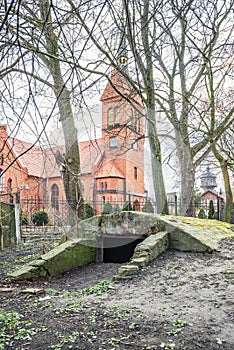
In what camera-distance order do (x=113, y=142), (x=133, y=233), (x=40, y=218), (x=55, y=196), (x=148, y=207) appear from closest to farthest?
(x=133, y=233), (x=113, y=142), (x=55, y=196), (x=40, y=218), (x=148, y=207)

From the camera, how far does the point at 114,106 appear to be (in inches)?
306

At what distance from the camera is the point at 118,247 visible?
7941mm

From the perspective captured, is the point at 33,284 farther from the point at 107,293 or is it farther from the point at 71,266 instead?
the point at 107,293

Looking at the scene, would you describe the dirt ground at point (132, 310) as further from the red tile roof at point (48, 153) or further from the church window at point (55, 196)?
the church window at point (55, 196)

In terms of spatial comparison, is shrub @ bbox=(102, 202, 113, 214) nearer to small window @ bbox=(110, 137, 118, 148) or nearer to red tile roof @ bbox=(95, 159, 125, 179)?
red tile roof @ bbox=(95, 159, 125, 179)

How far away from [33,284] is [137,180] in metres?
4.90

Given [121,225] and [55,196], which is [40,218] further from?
[121,225]

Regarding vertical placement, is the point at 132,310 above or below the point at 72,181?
below

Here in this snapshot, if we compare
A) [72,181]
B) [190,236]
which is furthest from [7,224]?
[190,236]

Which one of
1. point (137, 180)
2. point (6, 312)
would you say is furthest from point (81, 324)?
point (137, 180)

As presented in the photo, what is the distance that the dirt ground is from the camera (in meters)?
2.65

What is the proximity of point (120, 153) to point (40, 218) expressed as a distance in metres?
4.62

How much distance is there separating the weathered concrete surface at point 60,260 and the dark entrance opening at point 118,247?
0.42 metres

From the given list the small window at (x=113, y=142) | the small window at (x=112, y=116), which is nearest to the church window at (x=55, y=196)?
the small window at (x=113, y=142)
